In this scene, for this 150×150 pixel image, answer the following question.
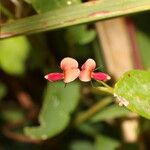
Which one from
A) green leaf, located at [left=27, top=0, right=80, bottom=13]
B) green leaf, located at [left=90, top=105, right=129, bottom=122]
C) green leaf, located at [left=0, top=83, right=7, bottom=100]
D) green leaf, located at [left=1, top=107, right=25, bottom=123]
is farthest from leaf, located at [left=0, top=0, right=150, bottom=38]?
green leaf, located at [left=1, top=107, right=25, bottom=123]

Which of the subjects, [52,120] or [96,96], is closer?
[52,120]

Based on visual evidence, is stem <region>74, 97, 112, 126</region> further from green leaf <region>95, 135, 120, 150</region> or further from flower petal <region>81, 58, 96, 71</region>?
flower petal <region>81, 58, 96, 71</region>

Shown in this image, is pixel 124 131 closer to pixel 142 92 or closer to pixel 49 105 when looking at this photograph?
pixel 49 105

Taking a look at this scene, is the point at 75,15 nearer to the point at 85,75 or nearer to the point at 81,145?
the point at 85,75

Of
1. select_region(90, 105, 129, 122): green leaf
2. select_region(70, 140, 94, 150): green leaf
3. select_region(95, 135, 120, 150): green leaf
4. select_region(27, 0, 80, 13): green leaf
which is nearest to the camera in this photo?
select_region(27, 0, 80, 13): green leaf

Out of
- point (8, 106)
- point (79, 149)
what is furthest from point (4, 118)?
point (79, 149)

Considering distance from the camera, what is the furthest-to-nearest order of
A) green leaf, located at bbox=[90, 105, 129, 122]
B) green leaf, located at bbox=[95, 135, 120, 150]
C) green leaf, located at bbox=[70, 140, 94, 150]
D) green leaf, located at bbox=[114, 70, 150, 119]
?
green leaf, located at bbox=[70, 140, 94, 150], green leaf, located at bbox=[95, 135, 120, 150], green leaf, located at bbox=[90, 105, 129, 122], green leaf, located at bbox=[114, 70, 150, 119]
